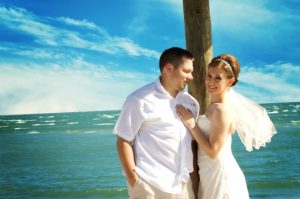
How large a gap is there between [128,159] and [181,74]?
616 millimetres

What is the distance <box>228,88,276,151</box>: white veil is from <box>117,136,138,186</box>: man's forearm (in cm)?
85

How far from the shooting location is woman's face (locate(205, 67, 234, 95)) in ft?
10.5

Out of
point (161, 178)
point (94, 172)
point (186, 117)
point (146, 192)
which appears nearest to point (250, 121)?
point (186, 117)

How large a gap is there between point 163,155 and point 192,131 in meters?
0.25

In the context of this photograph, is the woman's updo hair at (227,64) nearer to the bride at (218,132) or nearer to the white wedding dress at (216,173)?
the bride at (218,132)

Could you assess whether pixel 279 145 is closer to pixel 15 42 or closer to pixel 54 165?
pixel 54 165

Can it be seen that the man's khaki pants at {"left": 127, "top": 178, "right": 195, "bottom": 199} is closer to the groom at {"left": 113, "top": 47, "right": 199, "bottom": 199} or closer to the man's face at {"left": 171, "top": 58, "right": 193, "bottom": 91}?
the groom at {"left": 113, "top": 47, "right": 199, "bottom": 199}

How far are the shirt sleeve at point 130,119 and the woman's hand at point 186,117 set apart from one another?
0.84 feet

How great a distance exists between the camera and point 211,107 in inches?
128

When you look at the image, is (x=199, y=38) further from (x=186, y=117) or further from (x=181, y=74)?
(x=186, y=117)

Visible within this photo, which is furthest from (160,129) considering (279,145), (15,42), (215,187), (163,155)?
(15,42)

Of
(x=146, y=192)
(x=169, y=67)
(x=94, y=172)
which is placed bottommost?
(x=94, y=172)

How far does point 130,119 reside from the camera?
118 inches

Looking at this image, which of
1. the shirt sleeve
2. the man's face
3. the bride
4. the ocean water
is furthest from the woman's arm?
the ocean water
